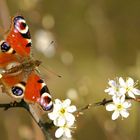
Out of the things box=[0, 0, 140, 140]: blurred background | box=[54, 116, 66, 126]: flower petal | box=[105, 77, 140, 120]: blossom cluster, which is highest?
box=[0, 0, 140, 140]: blurred background

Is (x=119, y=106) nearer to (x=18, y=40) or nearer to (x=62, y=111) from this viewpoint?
(x=62, y=111)

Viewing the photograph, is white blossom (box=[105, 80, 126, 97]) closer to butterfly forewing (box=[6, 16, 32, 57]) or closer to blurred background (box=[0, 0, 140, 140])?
butterfly forewing (box=[6, 16, 32, 57])

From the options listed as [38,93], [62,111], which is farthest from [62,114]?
[38,93]

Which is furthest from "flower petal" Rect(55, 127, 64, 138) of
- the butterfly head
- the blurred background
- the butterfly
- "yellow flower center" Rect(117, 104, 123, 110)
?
the blurred background

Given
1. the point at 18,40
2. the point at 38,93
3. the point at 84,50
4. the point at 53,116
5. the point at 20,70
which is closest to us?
the point at 38,93

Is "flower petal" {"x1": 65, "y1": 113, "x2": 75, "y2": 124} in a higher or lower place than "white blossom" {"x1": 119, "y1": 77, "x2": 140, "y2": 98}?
lower

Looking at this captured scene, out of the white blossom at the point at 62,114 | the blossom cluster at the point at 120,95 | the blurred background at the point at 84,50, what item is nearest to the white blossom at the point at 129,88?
the blossom cluster at the point at 120,95
